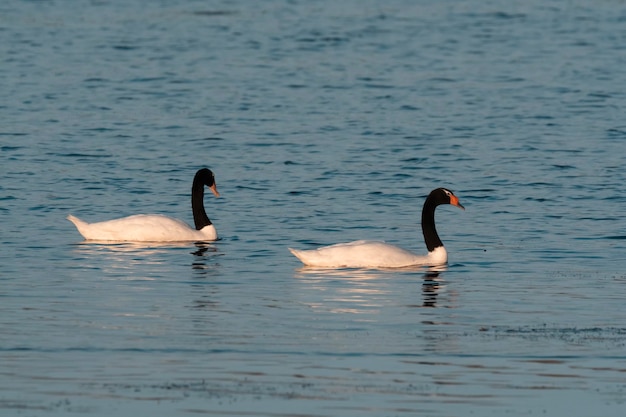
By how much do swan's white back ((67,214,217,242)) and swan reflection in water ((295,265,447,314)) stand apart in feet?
10.1

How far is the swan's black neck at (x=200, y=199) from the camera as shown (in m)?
21.2

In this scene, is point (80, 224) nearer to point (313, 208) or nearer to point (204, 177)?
point (204, 177)

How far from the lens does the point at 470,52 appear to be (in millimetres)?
43906

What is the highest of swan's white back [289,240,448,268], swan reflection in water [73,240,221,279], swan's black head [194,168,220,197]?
swan's black head [194,168,220,197]

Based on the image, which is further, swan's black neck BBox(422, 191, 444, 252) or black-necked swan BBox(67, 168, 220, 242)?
black-necked swan BBox(67, 168, 220, 242)

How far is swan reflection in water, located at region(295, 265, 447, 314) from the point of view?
15.5 metres

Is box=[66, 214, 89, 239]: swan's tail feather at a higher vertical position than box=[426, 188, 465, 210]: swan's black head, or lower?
lower

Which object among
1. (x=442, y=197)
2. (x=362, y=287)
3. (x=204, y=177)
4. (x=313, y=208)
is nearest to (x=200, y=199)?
(x=204, y=177)

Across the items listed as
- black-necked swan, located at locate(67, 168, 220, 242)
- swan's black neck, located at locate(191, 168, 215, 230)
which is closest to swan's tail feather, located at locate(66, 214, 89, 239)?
black-necked swan, located at locate(67, 168, 220, 242)

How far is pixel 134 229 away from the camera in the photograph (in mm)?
20266

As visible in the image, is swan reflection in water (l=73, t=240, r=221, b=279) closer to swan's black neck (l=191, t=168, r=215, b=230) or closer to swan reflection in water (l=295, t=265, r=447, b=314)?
swan's black neck (l=191, t=168, r=215, b=230)

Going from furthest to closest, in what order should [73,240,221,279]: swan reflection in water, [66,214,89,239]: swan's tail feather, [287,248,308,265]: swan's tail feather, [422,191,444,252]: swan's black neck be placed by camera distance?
[66,214,89,239]: swan's tail feather → [422,191,444,252]: swan's black neck → [73,240,221,279]: swan reflection in water → [287,248,308,265]: swan's tail feather

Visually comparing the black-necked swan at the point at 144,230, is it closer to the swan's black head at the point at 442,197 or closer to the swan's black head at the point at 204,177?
the swan's black head at the point at 204,177

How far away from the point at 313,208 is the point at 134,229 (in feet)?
11.9
